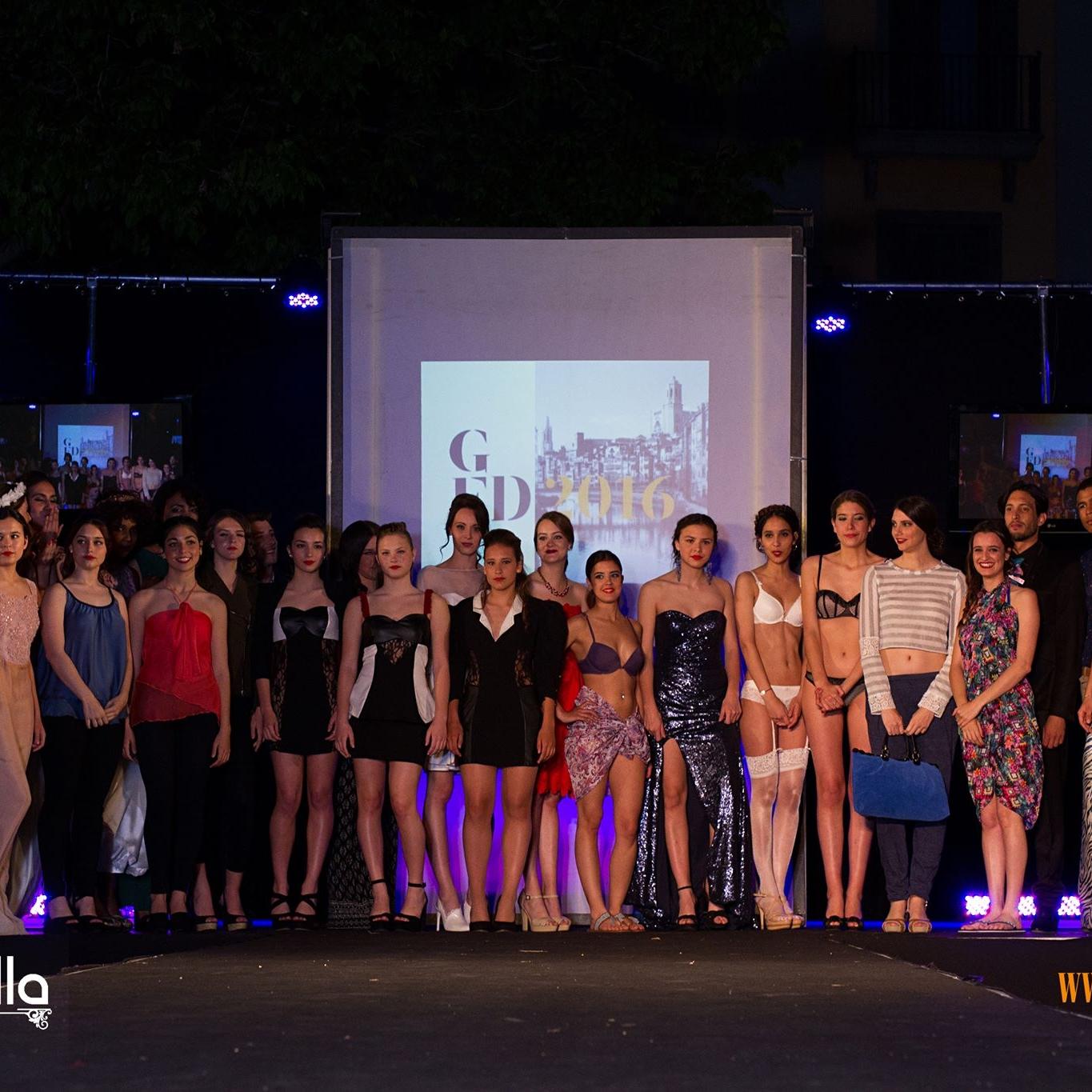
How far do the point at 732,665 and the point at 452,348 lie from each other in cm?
166

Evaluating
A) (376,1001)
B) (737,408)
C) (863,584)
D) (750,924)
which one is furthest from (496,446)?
(376,1001)

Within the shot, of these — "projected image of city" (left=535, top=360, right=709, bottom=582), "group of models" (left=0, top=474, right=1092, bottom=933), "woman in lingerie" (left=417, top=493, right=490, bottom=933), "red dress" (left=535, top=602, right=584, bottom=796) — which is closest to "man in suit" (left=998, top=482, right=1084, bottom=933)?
"group of models" (left=0, top=474, right=1092, bottom=933)

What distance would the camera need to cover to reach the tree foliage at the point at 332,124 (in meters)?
10.2

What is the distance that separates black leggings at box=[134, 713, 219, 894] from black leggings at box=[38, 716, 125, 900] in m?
0.12

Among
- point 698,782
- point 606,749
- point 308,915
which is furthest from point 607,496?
point 308,915

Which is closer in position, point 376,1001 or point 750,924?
point 376,1001

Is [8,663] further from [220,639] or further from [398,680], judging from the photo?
[398,680]

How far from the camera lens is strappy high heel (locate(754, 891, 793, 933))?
7.06 metres

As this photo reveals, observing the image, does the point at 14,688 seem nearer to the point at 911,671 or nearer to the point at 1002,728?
the point at 911,671

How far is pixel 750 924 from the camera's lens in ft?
23.6

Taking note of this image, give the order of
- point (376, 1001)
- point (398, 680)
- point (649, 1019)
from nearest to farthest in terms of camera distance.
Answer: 1. point (649, 1019)
2. point (376, 1001)
3. point (398, 680)

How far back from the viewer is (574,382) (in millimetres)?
7523

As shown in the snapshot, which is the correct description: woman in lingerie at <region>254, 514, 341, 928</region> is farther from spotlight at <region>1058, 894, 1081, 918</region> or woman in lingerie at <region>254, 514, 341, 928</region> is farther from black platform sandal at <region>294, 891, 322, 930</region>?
spotlight at <region>1058, 894, 1081, 918</region>

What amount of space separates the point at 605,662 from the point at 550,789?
519 mm
